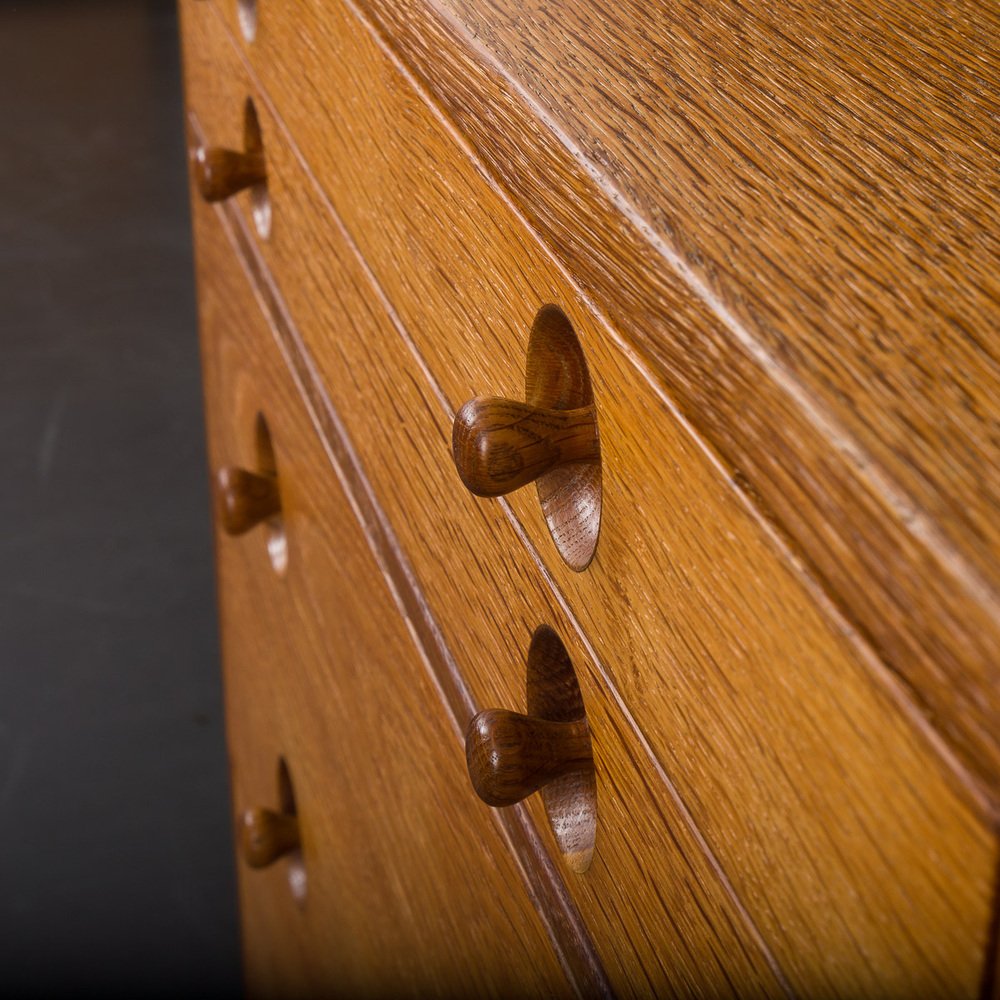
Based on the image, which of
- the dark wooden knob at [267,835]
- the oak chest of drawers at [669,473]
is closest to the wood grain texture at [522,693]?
the oak chest of drawers at [669,473]

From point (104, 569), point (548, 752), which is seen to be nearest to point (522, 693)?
point (548, 752)

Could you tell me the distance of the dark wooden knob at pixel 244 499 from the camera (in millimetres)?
550

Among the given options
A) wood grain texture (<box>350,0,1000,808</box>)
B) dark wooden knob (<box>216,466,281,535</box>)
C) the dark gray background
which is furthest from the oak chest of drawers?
the dark gray background

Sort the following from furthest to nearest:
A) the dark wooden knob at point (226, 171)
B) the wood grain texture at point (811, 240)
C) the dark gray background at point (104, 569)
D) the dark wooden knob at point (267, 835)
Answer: the dark gray background at point (104, 569)
the dark wooden knob at point (267, 835)
the dark wooden knob at point (226, 171)
the wood grain texture at point (811, 240)

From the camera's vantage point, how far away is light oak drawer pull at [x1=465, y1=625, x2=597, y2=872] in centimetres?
26

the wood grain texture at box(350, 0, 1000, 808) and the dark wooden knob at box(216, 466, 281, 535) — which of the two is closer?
the wood grain texture at box(350, 0, 1000, 808)

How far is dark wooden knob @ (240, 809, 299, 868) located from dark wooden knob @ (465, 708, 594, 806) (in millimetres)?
372

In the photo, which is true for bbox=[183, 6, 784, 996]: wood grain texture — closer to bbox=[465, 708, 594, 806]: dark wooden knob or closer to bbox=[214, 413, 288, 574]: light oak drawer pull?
bbox=[465, 708, 594, 806]: dark wooden knob

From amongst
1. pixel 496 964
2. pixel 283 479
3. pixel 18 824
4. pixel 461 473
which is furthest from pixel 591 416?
pixel 18 824

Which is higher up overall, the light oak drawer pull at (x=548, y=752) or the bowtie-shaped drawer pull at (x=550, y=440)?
the bowtie-shaped drawer pull at (x=550, y=440)

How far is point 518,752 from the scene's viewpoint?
26 cm

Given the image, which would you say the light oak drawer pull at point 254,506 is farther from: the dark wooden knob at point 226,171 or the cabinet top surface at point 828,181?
the cabinet top surface at point 828,181

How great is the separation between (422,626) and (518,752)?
0.39 feet

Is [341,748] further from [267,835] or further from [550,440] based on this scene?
[550,440]
